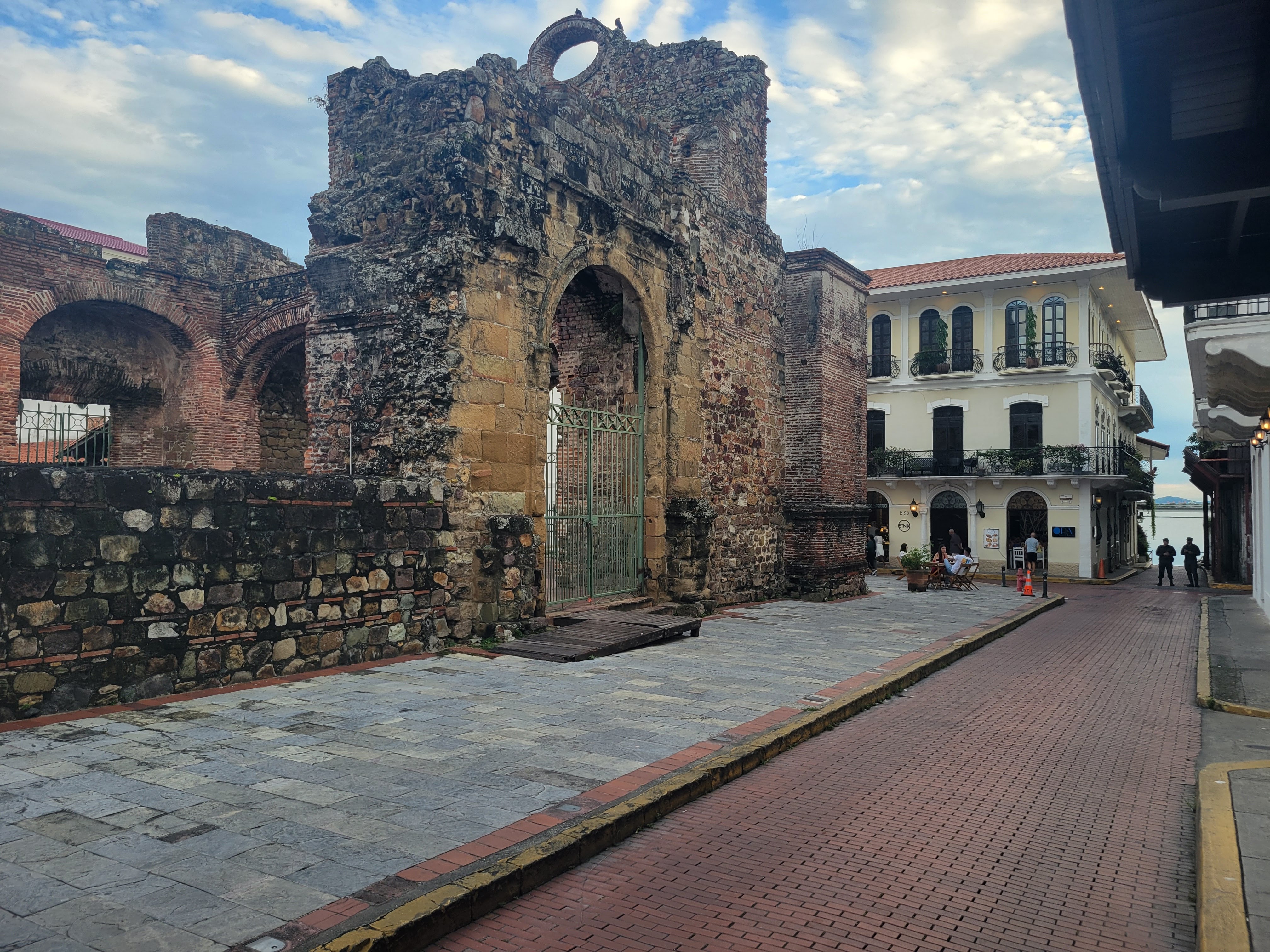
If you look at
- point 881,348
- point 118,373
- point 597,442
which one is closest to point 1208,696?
point 597,442

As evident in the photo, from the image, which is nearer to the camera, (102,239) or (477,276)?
(477,276)

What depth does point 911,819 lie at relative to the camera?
4.78 metres

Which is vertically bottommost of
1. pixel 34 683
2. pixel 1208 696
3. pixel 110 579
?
pixel 1208 696

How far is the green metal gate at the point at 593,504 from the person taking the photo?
11164 millimetres

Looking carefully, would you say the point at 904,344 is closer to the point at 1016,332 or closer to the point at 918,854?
the point at 1016,332

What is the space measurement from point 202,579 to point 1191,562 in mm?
28384

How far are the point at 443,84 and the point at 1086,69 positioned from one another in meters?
7.96

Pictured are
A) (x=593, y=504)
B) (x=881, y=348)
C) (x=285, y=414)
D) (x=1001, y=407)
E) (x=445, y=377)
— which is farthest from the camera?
(x=881, y=348)

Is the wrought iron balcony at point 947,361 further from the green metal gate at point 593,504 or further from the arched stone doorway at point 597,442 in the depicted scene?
the green metal gate at point 593,504

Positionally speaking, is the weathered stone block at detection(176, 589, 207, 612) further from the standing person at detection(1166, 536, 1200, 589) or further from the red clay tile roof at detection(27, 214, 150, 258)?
the standing person at detection(1166, 536, 1200, 589)

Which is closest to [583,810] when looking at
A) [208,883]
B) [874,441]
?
[208,883]

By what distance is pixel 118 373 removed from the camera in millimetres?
18266

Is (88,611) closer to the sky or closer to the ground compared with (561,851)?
closer to the sky

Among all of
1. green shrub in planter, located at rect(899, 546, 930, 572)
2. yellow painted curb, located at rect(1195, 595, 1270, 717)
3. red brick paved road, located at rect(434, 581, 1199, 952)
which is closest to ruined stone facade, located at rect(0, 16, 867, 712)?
green shrub in planter, located at rect(899, 546, 930, 572)
